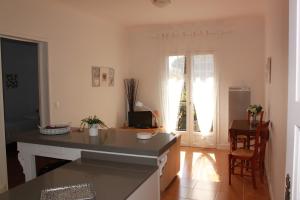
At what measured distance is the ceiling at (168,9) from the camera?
13.6 ft

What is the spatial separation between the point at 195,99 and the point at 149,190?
4100mm

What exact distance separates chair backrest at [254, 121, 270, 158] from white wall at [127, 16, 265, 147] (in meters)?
1.75

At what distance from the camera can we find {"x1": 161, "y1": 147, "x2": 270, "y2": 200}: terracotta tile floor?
3271 millimetres

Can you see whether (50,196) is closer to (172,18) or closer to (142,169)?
(142,169)

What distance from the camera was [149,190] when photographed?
5.75ft

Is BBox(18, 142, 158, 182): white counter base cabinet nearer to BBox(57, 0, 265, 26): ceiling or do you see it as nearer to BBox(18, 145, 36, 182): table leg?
BBox(18, 145, 36, 182): table leg

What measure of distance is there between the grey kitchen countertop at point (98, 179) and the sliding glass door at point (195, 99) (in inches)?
156

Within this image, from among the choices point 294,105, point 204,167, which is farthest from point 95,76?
point 294,105

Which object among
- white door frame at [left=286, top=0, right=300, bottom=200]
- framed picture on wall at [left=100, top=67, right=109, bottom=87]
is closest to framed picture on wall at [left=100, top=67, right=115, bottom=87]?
framed picture on wall at [left=100, top=67, right=109, bottom=87]

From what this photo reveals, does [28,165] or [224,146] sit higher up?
[28,165]

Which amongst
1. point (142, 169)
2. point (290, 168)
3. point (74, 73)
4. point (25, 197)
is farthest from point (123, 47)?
point (290, 168)

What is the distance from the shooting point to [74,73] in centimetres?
443

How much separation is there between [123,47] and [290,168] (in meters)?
5.45

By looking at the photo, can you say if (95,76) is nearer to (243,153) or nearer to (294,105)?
(243,153)
